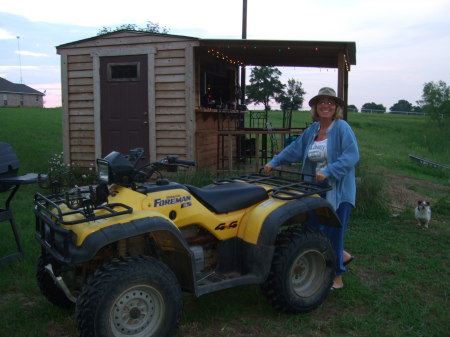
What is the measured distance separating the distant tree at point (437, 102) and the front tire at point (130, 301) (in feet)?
106

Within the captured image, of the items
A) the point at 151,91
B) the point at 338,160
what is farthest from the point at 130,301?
the point at 151,91

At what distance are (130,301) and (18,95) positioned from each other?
77.8m

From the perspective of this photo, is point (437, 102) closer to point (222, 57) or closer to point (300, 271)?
point (222, 57)

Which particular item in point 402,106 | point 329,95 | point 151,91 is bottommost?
point 329,95

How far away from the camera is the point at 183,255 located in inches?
119

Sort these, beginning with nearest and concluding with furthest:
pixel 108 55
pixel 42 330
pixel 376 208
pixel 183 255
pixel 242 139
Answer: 1. pixel 183 255
2. pixel 42 330
3. pixel 376 208
4. pixel 108 55
5. pixel 242 139

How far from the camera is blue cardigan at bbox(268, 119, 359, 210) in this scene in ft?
12.1

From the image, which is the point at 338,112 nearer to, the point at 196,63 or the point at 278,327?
the point at 278,327

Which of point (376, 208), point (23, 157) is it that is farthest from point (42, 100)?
point (376, 208)

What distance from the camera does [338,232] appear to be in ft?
13.1

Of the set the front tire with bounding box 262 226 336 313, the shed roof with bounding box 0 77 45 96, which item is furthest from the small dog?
the shed roof with bounding box 0 77 45 96

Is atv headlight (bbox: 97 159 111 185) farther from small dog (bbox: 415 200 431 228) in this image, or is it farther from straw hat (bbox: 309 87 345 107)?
small dog (bbox: 415 200 431 228)

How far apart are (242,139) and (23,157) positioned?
20.0 feet

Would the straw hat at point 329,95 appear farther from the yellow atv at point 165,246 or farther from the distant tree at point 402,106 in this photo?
the distant tree at point 402,106
